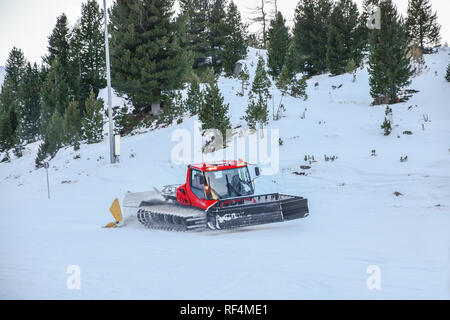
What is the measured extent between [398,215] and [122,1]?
26.9 meters

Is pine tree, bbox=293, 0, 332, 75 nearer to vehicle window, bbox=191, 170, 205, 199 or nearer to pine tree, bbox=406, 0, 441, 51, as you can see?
pine tree, bbox=406, 0, 441, 51

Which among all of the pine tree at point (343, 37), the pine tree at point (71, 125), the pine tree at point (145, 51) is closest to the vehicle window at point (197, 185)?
the pine tree at point (145, 51)

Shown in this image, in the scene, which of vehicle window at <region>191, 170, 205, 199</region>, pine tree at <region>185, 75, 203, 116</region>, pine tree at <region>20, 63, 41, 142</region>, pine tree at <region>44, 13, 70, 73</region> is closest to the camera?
vehicle window at <region>191, 170, 205, 199</region>

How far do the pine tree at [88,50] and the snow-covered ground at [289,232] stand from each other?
2739cm

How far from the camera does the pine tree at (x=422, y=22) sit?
36875mm

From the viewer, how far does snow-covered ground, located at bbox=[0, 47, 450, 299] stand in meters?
5.13

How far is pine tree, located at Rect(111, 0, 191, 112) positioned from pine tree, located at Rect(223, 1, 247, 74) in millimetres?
7510

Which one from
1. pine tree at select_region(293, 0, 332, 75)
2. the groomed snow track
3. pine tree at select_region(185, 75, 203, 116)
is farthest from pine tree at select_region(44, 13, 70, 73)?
the groomed snow track

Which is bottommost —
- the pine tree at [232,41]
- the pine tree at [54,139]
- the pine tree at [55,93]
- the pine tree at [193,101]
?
the pine tree at [54,139]

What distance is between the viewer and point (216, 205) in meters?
8.73

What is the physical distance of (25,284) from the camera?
203 inches

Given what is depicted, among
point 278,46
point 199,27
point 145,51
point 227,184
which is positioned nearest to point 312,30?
point 278,46

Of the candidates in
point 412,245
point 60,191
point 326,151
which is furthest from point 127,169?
point 412,245

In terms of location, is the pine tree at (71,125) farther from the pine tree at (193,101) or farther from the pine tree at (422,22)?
the pine tree at (422,22)
